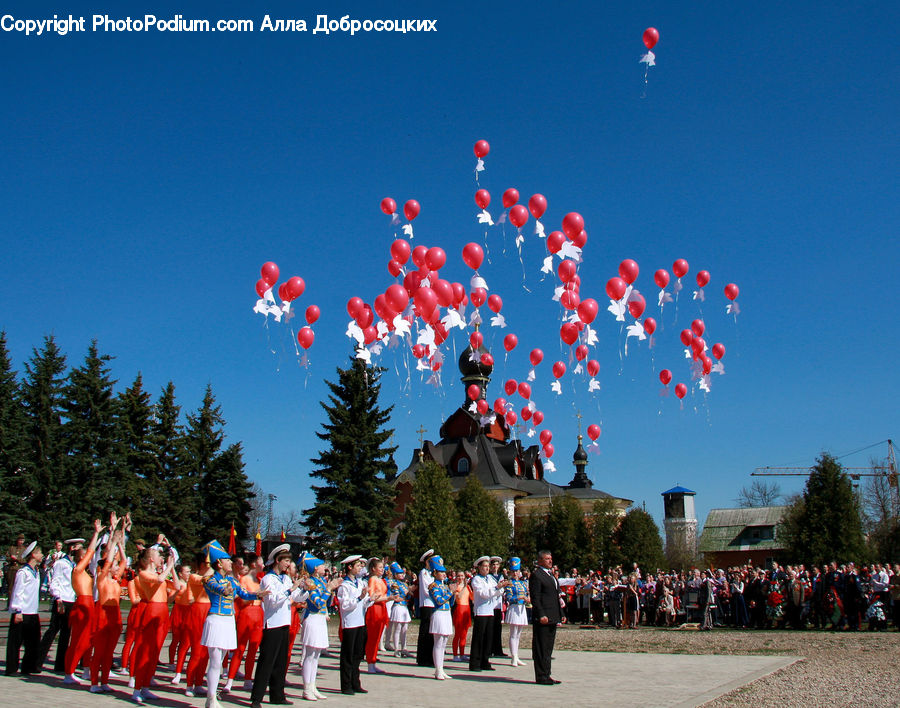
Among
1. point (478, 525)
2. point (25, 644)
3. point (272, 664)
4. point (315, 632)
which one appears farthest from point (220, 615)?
point (478, 525)

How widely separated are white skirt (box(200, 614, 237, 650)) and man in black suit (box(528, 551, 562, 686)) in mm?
4744

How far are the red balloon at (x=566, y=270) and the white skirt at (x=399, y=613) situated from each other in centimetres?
798

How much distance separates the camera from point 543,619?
454 inches

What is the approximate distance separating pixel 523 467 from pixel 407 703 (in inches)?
2543

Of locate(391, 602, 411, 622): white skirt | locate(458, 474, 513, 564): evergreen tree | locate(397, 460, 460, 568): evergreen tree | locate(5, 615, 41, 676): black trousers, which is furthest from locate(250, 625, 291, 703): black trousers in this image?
locate(458, 474, 513, 564): evergreen tree

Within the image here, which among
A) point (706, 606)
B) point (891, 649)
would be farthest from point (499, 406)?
point (891, 649)

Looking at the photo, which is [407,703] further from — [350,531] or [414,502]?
[414,502]

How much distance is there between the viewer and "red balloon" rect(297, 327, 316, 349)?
18141 millimetres

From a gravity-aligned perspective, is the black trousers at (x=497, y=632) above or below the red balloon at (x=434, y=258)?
below

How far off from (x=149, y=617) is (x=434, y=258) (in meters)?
9.35

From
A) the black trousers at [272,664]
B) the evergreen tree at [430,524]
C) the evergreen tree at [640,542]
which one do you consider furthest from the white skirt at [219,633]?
the evergreen tree at [640,542]

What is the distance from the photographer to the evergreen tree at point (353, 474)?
124ft

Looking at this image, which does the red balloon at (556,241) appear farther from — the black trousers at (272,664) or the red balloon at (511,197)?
the black trousers at (272,664)

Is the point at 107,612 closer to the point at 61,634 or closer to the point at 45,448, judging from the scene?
the point at 61,634
